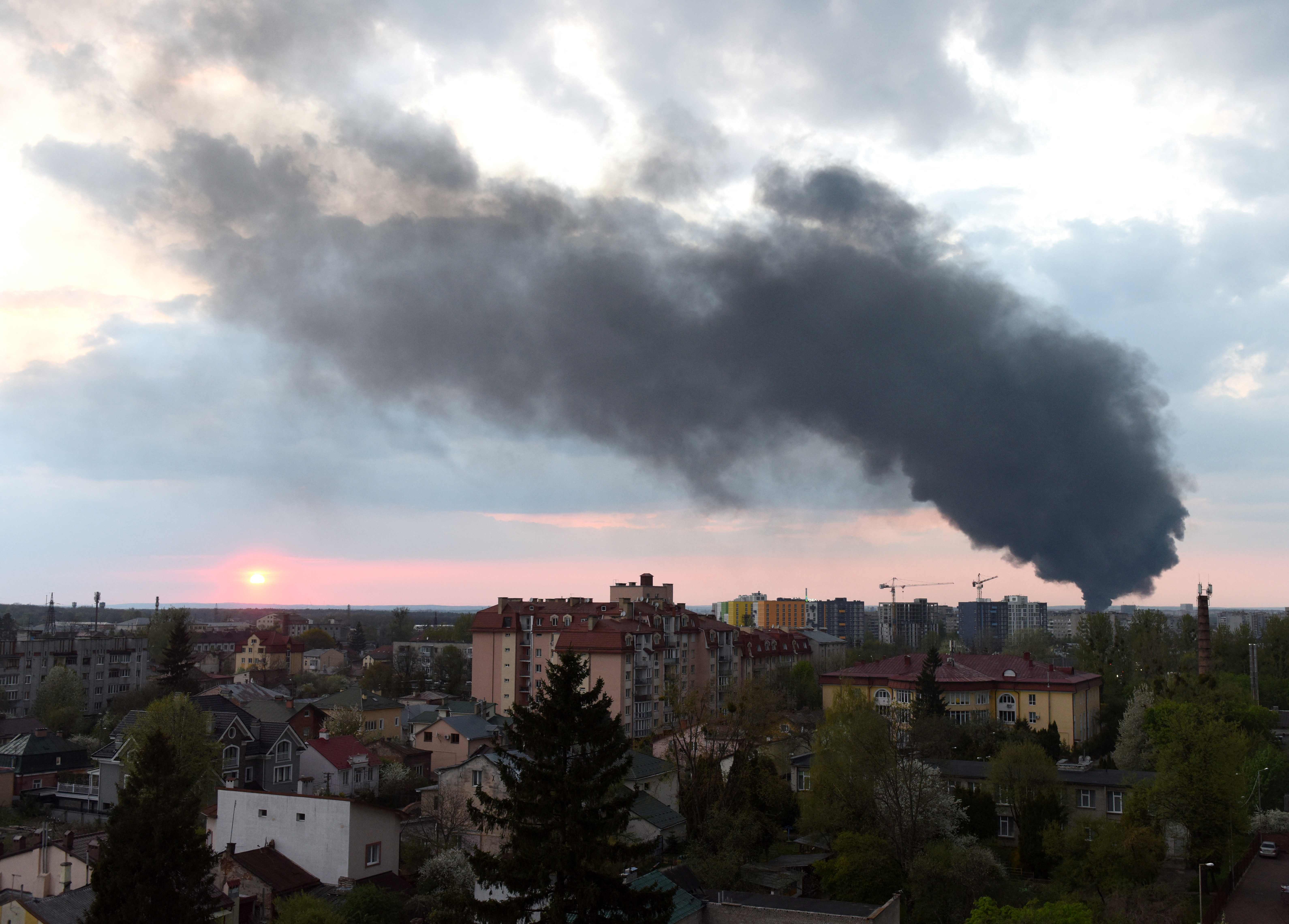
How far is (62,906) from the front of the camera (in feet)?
94.3

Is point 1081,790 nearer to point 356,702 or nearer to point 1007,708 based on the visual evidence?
point 1007,708

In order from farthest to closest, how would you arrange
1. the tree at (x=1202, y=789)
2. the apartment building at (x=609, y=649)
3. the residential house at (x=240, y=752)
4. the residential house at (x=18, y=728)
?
the apartment building at (x=609, y=649), the residential house at (x=18, y=728), the residential house at (x=240, y=752), the tree at (x=1202, y=789)

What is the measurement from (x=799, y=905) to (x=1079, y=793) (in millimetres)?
23245

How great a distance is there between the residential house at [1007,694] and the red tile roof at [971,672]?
68 millimetres

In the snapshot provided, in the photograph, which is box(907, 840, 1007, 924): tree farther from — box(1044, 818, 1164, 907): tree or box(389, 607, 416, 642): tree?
box(389, 607, 416, 642): tree

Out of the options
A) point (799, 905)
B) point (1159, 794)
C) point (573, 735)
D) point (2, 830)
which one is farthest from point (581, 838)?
point (2, 830)

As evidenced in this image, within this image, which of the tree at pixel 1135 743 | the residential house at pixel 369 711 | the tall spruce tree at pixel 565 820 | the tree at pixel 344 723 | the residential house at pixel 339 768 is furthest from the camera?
the residential house at pixel 369 711

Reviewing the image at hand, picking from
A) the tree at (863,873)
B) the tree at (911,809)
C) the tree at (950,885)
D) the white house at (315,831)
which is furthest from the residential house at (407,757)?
the tree at (950,885)

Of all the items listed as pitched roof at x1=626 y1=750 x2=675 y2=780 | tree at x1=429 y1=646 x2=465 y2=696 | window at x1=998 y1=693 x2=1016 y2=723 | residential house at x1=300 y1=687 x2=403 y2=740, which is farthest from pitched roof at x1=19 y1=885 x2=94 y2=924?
tree at x1=429 y1=646 x2=465 y2=696

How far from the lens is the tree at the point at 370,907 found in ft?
96.7

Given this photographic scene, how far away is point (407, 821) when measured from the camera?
42.7 metres

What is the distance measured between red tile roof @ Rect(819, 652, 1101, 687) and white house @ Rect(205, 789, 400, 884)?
149 ft

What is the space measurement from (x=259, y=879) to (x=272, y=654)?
411 feet

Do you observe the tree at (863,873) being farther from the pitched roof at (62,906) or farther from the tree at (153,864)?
the pitched roof at (62,906)
